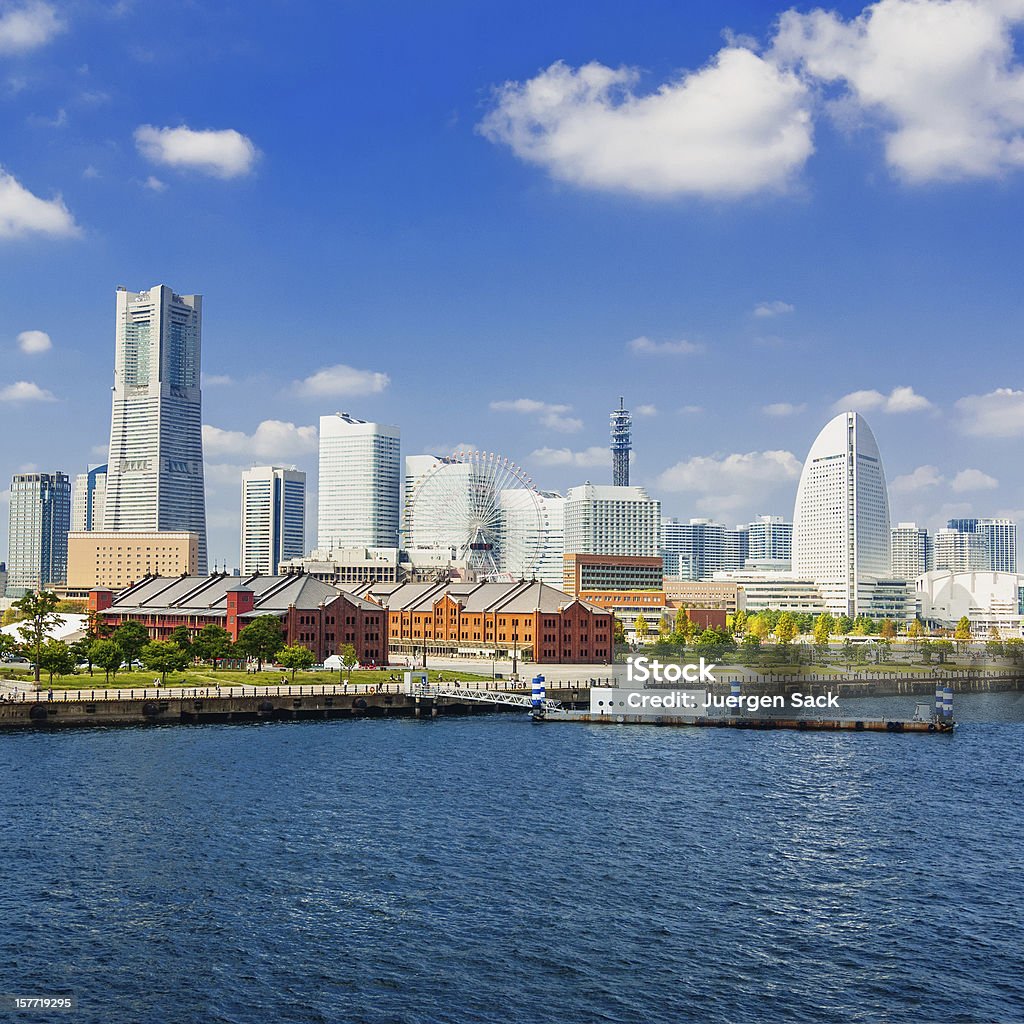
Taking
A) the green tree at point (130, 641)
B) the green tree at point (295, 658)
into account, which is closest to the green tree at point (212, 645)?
the green tree at point (130, 641)

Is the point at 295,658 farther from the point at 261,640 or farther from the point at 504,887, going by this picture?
the point at 504,887

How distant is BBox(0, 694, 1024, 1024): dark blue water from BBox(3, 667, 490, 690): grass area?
34.2 m

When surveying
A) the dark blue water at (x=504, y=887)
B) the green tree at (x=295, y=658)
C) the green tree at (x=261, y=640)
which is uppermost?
the green tree at (x=261, y=640)

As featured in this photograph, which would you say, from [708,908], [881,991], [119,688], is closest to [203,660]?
[119,688]

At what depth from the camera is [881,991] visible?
4788 cm

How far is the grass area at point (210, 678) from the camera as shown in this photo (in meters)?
139

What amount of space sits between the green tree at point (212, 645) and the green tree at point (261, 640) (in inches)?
73.9

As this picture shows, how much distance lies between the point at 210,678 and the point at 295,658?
36.4ft

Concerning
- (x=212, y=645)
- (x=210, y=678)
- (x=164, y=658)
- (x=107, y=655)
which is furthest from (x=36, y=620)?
(x=210, y=678)

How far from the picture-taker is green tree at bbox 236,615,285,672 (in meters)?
162

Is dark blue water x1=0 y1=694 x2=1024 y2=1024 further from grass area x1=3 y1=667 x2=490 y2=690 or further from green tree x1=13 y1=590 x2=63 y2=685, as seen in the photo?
green tree x1=13 y1=590 x2=63 y2=685

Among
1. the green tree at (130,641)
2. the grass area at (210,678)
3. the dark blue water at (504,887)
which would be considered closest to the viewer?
the dark blue water at (504,887)

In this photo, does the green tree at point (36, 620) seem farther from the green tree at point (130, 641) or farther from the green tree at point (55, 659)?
the green tree at point (130, 641)

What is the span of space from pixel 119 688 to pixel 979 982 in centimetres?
10557
